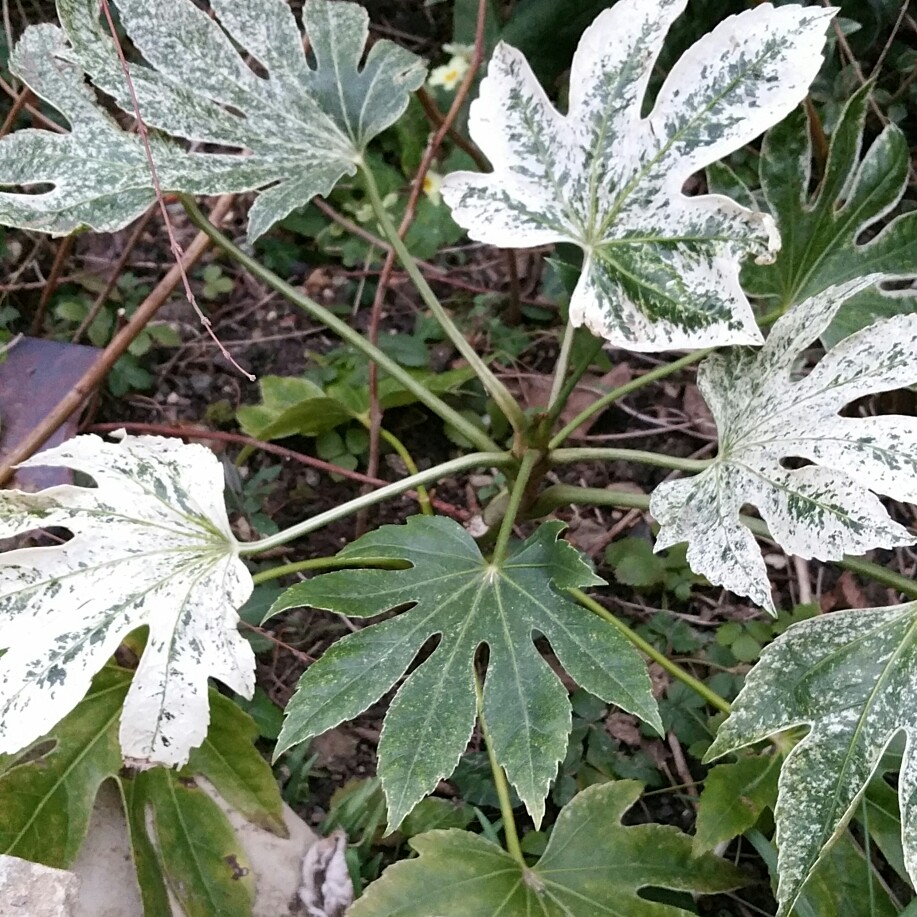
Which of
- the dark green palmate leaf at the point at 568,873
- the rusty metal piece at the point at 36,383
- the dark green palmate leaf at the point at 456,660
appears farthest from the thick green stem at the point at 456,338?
the rusty metal piece at the point at 36,383

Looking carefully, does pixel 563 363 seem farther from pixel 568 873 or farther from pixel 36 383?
pixel 36 383

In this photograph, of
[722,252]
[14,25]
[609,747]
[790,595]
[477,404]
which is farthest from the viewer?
[14,25]

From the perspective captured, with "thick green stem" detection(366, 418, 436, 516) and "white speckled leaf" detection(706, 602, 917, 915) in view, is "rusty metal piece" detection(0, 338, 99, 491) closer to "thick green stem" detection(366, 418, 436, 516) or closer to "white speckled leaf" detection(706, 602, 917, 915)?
"thick green stem" detection(366, 418, 436, 516)

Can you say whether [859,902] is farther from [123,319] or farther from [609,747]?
[123,319]

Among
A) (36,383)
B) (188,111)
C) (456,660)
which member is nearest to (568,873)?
(456,660)

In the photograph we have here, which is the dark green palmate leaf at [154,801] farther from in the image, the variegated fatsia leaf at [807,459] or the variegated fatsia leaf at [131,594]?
the variegated fatsia leaf at [807,459]

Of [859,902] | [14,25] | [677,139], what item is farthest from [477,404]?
[14,25]
